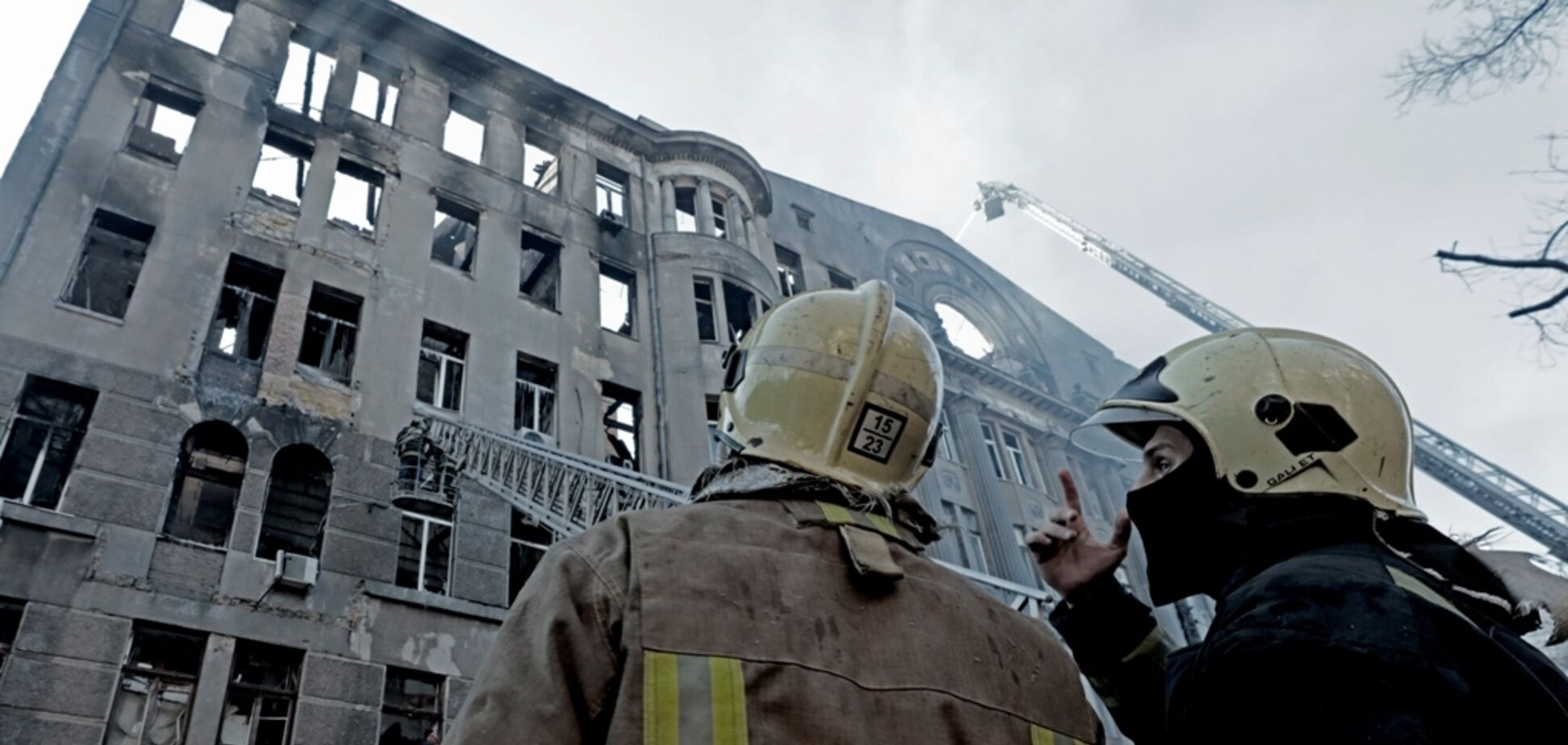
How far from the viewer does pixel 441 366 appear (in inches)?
516

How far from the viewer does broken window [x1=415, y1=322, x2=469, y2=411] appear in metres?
12.8

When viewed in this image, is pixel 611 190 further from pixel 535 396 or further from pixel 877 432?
pixel 877 432

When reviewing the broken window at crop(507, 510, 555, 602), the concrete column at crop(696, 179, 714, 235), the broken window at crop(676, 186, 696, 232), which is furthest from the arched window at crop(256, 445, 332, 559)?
the broken window at crop(676, 186, 696, 232)

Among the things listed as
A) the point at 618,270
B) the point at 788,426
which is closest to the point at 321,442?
the point at 618,270

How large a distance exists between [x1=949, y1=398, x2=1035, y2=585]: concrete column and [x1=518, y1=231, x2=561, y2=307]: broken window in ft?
37.4

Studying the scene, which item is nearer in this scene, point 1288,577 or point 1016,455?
point 1288,577

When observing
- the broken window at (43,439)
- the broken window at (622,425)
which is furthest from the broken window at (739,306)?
the broken window at (43,439)

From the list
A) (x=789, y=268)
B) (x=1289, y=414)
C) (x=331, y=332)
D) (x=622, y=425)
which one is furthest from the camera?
(x=789, y=268)

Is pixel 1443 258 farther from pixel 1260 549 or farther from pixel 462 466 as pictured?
pixel 462 466

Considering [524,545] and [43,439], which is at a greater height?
[43,439]


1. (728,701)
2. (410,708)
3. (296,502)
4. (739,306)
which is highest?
(739,306)

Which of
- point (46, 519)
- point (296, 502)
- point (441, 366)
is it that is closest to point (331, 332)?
point (441, 366)

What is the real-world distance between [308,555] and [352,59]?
957cm

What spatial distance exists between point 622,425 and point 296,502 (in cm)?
538
